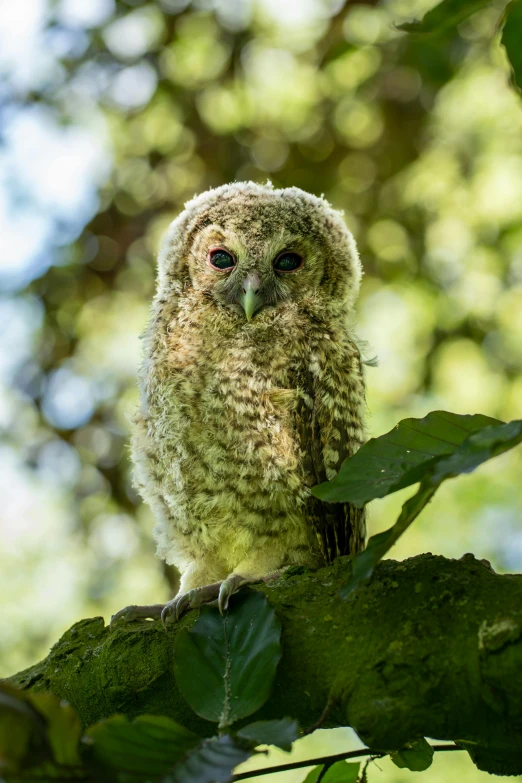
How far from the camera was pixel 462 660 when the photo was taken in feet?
4.29

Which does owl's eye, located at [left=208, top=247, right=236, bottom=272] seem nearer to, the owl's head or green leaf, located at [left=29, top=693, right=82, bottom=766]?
the owl's head

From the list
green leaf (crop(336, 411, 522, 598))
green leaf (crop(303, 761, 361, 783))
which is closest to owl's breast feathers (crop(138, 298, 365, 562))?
green leaf (crop(303, 761, 361, 783))

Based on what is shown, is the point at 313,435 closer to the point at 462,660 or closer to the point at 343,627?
the point at 343,627

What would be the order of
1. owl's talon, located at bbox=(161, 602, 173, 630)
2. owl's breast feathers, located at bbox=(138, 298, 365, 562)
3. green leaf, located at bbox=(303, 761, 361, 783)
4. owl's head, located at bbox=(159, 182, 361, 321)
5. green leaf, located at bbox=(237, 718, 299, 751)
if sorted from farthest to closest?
1. owl's head, located at bbox=(159, 182, 361, 321)
2. owl's breast feathers, located at bbox=(138, 298, 365, 562)
3. owl's talon, located at bbox=(161, 602, 173, 630)
4. green leaf, located at bbox=(303, 761, 361, 783)
5. green leaf, located at bbox=(237, 718, 299, 751)

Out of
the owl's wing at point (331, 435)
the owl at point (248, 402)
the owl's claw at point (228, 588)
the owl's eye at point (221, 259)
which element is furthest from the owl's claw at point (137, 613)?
the owl's eye at point (221, 259)

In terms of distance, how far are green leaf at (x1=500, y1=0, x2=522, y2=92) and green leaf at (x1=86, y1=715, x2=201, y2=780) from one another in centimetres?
107

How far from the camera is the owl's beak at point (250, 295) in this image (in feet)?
8.02

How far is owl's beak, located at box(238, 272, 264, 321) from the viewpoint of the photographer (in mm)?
2445

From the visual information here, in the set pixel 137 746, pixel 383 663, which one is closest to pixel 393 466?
pixel 383 663

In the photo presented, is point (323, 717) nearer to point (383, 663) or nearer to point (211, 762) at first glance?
point (383, 663)

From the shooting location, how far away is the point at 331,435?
7.85ft

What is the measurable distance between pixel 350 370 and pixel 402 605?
1.17 metres

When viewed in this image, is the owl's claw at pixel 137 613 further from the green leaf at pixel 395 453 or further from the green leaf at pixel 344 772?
the green leaf at pixel 395 453

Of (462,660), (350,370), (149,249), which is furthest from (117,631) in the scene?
(149,249)
